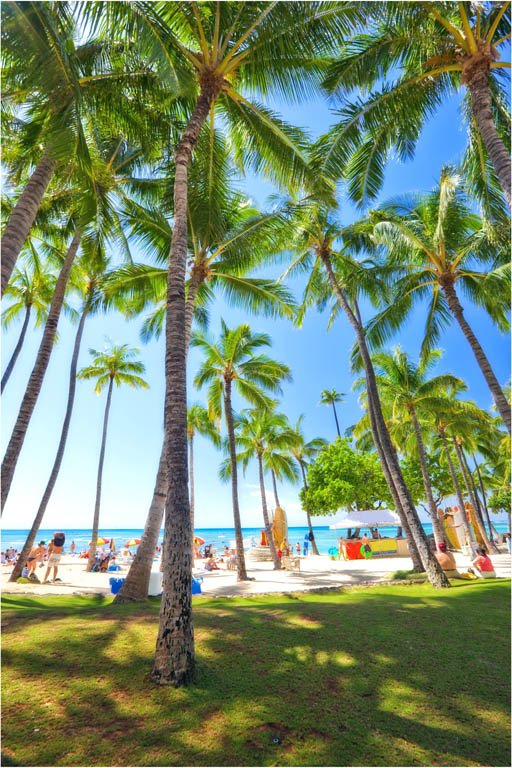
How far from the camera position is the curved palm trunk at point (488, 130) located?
6941mm

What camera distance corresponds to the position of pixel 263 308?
46.5 ft

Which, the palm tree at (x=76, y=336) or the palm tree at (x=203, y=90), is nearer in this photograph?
the palm tree at (x=203, y=90)

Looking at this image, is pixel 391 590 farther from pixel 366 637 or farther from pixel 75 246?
pixel 75 246

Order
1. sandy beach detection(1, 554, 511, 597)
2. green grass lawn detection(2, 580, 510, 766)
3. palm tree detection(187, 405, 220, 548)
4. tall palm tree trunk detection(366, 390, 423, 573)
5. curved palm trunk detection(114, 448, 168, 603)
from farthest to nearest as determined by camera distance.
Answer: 1. palm tree detection(187, 405, 220, 548)
2. tall palm tree trunk detection(366, 390, 423, 573)
3. sandy beach detection(1, 554, 511, 597)
4. curved palm trunk detection(114, 448, 168, 603)
5. green grass lawn detection(2, 580, 510, 766)

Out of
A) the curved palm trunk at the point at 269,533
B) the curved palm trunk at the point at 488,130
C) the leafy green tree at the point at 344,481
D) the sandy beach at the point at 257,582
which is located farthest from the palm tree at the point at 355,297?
the leafy green tree at the point at 344,481

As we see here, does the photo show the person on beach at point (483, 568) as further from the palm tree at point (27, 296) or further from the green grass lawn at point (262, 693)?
the palm tree at point (27, 296)

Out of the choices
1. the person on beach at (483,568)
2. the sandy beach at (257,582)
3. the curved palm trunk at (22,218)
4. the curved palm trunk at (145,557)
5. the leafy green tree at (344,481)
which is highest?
the curved palm trunk at (22,218)

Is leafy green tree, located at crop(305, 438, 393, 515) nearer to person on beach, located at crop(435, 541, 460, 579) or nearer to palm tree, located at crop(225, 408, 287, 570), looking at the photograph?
palm tree, located at crop(225, 408, 287, 570)

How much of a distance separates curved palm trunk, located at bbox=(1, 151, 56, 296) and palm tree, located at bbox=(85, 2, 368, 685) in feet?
8.07

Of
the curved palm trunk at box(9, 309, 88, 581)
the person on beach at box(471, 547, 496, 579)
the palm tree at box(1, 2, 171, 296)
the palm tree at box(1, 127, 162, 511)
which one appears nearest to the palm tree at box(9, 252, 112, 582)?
the curved palm trunk at box(9, 309, 88, 581)

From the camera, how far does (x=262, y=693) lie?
12.7ft

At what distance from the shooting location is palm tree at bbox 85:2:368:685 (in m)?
4.38

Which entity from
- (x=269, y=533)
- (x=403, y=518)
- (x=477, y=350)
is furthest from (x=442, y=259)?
(x=269, y=533)

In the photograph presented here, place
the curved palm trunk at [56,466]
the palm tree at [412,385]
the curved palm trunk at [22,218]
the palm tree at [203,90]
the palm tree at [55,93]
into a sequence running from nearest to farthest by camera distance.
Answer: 1. the palm tree at [203,90]
2. the palm tree at [55,93]
3. the curved palm trunk at [22,218]
4. the curved palm trunk at [56,466]
5. the palm tree at [412,385]
